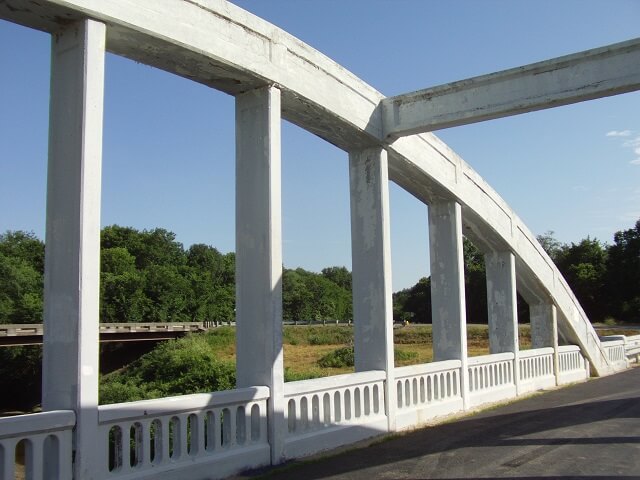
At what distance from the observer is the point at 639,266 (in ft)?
182

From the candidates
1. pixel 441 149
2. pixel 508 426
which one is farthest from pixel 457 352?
pixel 441 149

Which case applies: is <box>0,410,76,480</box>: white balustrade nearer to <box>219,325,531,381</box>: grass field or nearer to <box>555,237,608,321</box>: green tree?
<box>219,325,531,381</box>: grass field

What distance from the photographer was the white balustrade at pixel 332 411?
7293 mm

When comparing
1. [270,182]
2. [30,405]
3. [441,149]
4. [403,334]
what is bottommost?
[30,405]

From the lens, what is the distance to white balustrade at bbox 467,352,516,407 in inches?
462

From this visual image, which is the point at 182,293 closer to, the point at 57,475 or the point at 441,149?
the point at 441,149

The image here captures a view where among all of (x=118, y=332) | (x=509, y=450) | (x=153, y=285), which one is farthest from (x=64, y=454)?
(x=153, y=285)

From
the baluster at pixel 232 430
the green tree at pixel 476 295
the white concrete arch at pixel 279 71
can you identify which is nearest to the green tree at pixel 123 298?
the green tree at pixel 476 295

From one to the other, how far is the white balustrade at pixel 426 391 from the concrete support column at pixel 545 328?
5430 millimetres

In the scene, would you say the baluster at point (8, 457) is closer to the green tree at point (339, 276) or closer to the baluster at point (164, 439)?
the baluster at point (164, 439)

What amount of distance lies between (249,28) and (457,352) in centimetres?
702

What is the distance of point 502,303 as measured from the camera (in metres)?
13.9

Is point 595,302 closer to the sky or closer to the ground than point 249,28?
closer to the ground

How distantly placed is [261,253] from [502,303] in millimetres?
8402
